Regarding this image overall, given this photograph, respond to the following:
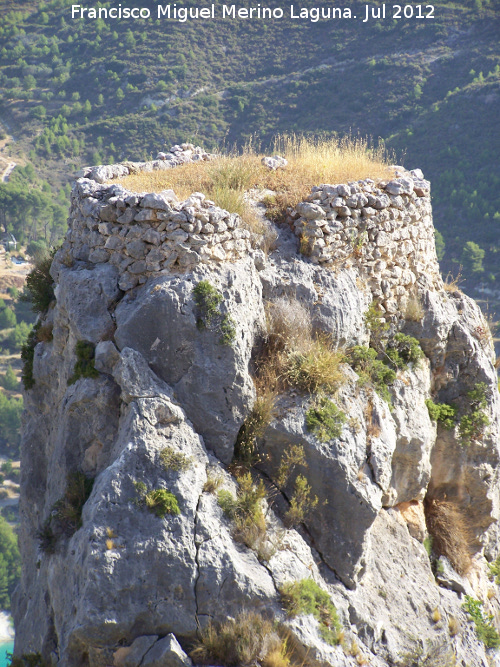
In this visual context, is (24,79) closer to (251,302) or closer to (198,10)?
(198,10)

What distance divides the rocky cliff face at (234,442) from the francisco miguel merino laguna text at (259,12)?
191ft

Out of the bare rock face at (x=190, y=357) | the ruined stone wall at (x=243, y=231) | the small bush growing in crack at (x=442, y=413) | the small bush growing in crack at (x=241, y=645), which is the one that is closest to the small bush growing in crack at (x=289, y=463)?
the bare rock face at (x=190, y=357)

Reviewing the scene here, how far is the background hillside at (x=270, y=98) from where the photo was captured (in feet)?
155

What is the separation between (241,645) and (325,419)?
269 centimetres

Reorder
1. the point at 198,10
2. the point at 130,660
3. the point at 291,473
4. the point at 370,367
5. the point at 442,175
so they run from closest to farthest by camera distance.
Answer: the point at 130,660 < the point at 291,473 < the point at 370,367 < the point at 442,175 < the point at 198,10

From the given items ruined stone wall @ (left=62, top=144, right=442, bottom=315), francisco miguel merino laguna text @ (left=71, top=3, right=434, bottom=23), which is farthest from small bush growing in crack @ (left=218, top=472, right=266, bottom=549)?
francisco miguel merino laguna text @ (left=71, top=3, right=434, bottom=23)

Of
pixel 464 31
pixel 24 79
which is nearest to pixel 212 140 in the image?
pixel 464 31

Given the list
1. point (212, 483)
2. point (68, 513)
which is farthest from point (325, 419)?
point (68, 513)

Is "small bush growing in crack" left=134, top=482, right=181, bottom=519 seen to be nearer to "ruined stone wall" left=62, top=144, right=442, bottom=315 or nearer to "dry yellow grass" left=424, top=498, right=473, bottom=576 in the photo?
"ruined stone wall" left=62, top=144, right=442, bottom=315

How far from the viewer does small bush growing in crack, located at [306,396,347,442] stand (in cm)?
751

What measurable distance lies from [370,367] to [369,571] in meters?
2.67

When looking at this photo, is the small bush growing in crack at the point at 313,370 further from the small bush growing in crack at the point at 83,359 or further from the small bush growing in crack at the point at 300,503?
the small bush growing in crack at the point at 83,359

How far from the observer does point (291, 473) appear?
24.6 ft

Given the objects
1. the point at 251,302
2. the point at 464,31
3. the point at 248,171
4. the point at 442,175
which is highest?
the point at 464,31
